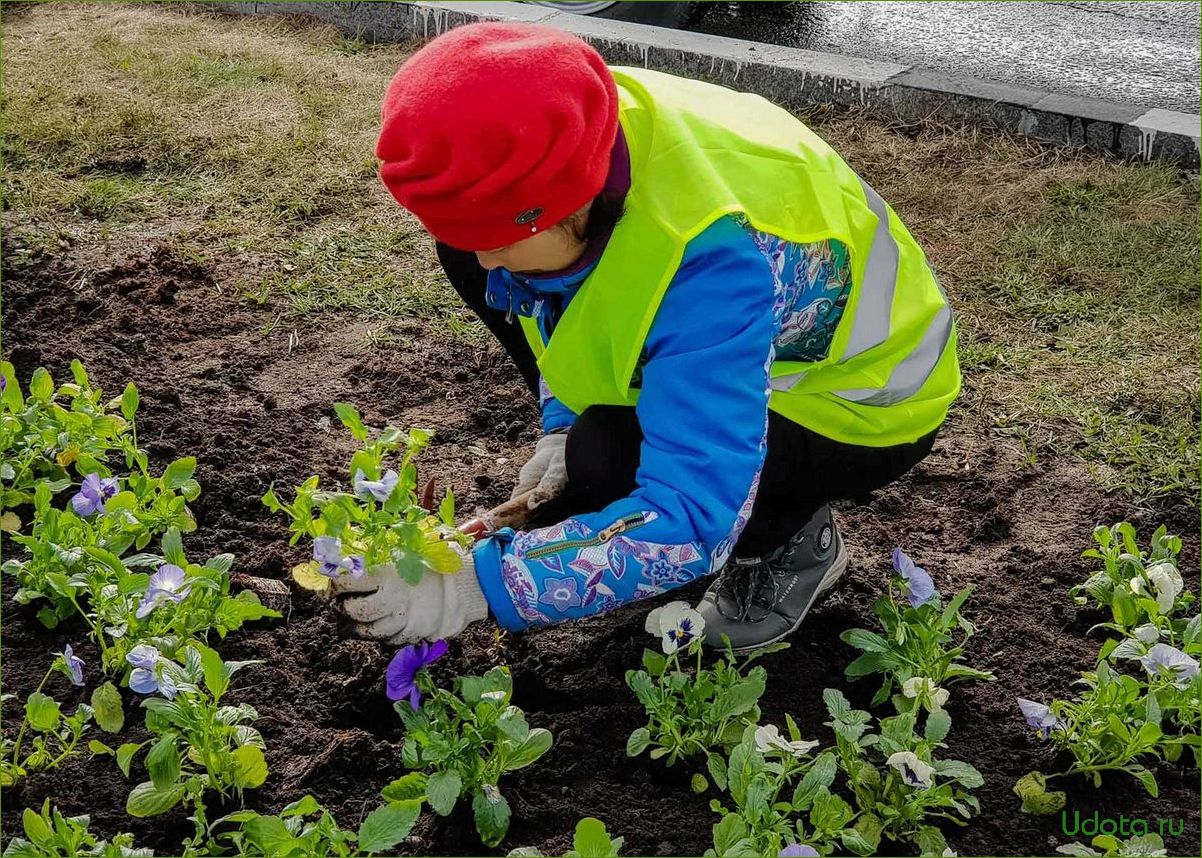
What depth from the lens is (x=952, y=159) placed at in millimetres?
3936

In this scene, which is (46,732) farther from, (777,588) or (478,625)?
(777,588)

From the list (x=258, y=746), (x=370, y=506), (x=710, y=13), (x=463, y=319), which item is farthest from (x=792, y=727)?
(x=710, y=13)

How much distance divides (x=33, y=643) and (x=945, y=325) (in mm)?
1651

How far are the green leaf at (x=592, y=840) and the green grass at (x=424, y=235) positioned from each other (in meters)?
1.50

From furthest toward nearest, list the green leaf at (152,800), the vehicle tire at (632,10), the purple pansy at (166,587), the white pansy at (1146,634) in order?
the vehicle tire at (632,10), the white pansy at (1146,634), the purple pansy at (166,587), the green leaf at (152,800)

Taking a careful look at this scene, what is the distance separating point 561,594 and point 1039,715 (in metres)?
0.79

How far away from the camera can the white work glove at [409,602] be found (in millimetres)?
1763

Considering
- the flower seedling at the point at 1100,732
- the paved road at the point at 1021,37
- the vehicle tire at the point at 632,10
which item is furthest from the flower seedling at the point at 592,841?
the vehicle tire at the point at 632,10

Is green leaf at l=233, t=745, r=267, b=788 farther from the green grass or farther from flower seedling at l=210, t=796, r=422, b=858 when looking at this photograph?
the green grass

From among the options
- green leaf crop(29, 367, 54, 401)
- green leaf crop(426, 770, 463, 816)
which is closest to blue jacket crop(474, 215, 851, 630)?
green leaf crop(426, 770, 463, 816)

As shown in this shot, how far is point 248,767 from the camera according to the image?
5.98ft

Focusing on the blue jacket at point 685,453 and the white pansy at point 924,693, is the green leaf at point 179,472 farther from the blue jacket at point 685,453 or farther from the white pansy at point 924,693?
the white pansy at point 924,693

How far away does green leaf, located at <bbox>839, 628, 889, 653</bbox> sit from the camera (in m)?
2.02

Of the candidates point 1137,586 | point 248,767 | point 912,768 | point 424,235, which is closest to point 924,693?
point 912,768
